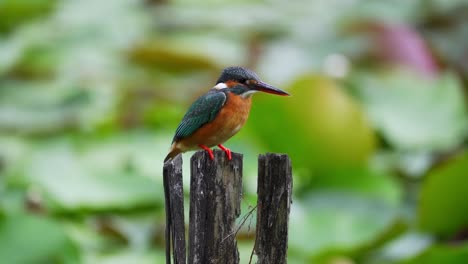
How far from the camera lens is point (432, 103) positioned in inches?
175

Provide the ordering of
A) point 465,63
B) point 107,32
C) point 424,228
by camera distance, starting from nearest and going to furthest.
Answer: point 424,228 < point 107,32 < point 465,63

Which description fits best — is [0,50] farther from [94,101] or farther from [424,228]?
[424,228]

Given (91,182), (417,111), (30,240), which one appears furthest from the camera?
(417,111)

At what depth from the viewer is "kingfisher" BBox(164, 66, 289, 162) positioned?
6.81ft

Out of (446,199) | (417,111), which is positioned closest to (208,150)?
(446,199)

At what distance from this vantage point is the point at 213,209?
1846 mm

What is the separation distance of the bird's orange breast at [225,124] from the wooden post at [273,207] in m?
0.24

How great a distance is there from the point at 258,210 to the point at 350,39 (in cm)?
368

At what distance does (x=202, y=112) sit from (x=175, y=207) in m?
0.25

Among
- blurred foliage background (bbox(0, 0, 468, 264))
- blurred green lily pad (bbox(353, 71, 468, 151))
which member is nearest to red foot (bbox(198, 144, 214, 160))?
blurred foliage background (bbox(0, 0, 468, 264))

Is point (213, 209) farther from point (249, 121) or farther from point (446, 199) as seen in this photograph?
point (249, 121)

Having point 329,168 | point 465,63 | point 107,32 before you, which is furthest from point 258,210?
point 465,63

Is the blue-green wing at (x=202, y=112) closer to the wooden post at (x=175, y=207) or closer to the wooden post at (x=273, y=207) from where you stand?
the wooden post at (x=175, y=207)

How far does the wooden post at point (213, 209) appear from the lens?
1.84m
